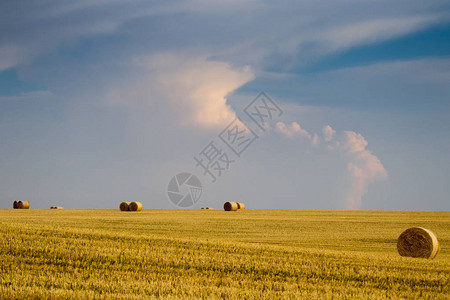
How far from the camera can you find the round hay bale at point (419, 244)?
826 inches

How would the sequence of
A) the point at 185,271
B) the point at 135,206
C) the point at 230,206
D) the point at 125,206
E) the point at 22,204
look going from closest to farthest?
the point at 185,271 → the point at 135,206 → the point at 125,206 → the point at 22,204 → the point at 230,206

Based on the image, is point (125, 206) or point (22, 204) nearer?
point (125, 206)

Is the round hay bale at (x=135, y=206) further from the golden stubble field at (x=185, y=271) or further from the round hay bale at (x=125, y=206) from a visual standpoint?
the golden stubble field at (x=185, y=271)

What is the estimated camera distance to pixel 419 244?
837 inches

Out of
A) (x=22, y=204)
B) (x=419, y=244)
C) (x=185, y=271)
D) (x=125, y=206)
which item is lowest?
(x=185, y=271)

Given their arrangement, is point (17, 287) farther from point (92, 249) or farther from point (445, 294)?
point (445, 294)

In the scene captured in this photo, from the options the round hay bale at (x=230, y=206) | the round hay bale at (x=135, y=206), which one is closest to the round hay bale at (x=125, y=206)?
the round hay bale at (x=135, y=206)

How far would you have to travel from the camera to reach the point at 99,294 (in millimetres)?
10102

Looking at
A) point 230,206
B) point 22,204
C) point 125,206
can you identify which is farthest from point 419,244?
A: point 22,204

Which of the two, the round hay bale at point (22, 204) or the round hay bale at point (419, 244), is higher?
the round hay bale at point (22, 204)

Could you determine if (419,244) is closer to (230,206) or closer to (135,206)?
(135,206)

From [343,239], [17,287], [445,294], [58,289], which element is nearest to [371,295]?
[445,294]

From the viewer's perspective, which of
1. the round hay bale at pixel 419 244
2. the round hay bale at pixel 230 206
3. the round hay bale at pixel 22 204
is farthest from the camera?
the round hay bale at pixel 230 206

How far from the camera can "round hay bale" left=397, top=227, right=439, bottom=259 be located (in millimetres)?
20984
